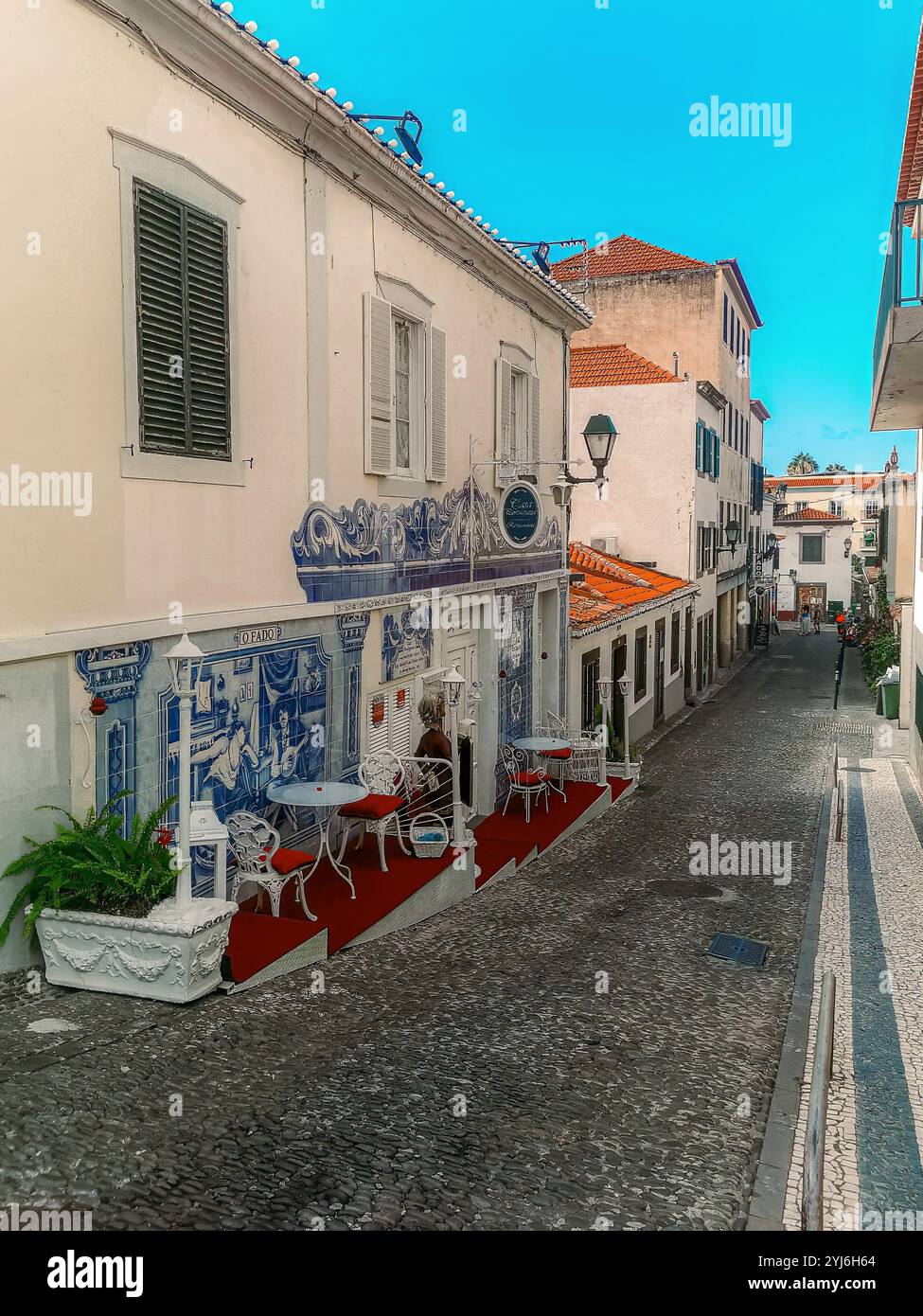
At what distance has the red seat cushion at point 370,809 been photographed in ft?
30.7

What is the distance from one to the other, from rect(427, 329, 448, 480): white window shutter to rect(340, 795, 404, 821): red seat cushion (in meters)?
3.72

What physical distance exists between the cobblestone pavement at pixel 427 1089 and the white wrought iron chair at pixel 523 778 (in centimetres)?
415

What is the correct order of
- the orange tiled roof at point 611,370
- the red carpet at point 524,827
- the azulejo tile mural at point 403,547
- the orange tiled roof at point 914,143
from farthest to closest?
the orange tiled roof at point 611,370 < the orange tiled roof at point 914,143 < the red carpet at point 524,827 < the azulejo tile mural at point 403,547

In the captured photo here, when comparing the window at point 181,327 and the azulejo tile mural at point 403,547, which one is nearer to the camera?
the window at point 181,327

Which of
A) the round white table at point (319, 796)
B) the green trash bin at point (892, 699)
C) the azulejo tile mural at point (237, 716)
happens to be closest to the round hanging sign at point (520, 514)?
the azulejo tile mural at point (237, 716)

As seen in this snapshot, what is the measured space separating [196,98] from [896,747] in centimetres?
1894

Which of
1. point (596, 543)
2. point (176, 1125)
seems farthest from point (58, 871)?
point (596, 543)

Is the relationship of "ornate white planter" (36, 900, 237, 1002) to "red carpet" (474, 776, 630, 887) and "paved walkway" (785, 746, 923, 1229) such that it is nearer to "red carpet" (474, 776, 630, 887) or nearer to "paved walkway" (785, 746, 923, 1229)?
"paved walkway" (785, 746, 923, 1229)

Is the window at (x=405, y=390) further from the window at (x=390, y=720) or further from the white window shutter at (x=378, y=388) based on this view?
the window at (x=390, y=720)

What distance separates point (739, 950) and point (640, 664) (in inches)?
572

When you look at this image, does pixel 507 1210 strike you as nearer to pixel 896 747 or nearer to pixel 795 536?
pixel 896 747

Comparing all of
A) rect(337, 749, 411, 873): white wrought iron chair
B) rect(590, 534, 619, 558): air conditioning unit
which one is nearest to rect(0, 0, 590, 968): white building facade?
rect(337, 749, 411, 873): white wrought iron chair

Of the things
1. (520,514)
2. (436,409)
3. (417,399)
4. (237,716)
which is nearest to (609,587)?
(520,514)

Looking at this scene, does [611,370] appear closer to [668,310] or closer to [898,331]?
[668,310]
